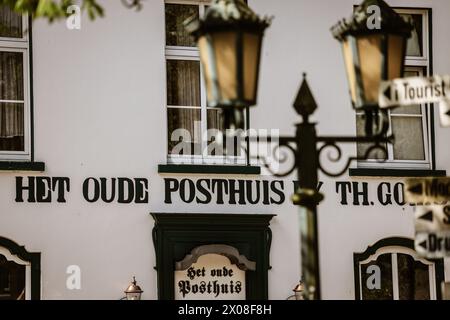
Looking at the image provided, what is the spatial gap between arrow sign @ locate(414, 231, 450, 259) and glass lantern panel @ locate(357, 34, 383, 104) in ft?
2.88

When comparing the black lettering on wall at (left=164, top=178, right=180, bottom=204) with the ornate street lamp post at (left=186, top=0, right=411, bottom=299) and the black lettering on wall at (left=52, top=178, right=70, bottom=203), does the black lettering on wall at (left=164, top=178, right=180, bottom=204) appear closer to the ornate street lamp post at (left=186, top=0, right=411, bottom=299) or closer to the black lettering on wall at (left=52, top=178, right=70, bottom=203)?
the black lettering on wall at (left=52, top=178, right=70, bottom=203)

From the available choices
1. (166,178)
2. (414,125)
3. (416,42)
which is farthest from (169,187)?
(416,42)

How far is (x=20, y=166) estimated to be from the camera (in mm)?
13023

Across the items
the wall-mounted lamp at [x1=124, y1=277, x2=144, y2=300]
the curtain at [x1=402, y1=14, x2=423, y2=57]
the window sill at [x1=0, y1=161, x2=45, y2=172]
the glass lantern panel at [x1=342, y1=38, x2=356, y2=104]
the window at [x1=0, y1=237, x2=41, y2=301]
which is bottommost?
the wall-mounted lamp at [x1=124, y1=277, x2=144, y2=300]

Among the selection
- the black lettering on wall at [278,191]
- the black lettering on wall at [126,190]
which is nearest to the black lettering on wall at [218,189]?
the black lettering on wall at [278,191]

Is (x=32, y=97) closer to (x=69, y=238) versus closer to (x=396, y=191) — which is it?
(x=69, y=238)

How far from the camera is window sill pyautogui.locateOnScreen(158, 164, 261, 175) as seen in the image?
13438 millimetres

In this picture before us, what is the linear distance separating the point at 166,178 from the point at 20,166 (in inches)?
65.9

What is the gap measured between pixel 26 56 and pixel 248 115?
8.80 ft

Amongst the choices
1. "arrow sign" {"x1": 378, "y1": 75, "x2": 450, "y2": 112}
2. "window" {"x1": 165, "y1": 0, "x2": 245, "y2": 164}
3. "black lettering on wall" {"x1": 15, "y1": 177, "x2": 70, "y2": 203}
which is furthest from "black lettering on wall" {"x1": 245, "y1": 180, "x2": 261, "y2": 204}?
"arrow sign" {"x1": 378, "y1": 75, "x2": 450, "y2": 112}

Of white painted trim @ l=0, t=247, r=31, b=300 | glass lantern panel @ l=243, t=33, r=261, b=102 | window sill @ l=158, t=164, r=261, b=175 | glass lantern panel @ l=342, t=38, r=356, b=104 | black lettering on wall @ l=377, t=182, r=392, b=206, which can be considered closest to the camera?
glass lantern panel @ l=243, t=33, r=261, b=102

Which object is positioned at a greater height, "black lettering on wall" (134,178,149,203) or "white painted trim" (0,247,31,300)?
"black lettering on wall" (134,178,149,203)

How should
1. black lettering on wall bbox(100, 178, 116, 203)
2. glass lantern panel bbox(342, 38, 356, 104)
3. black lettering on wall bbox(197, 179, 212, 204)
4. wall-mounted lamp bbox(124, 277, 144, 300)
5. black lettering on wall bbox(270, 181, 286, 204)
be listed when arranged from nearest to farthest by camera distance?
glass lantern panel bbox(342, 38, 356, 104) → wall-mounted lamp bbox(124, 277, 144, 300) → black lettering on wall bbox(100, 178, 116, 203) → black lettering on wall bbox(197, 179, 212, 204) → black lettering on wall bbox(270, 181, 286, 204)
